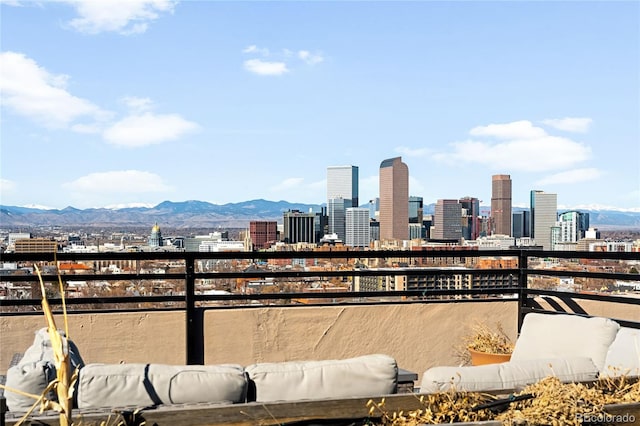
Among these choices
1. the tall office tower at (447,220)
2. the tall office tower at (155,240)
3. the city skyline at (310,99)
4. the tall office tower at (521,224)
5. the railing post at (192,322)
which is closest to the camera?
the railing post at (192,322)

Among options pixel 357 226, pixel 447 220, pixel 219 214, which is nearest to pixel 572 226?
pixel 447 220

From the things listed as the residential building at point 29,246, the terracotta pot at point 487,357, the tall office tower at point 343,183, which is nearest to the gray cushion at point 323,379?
the terracotta pot at point 487,357

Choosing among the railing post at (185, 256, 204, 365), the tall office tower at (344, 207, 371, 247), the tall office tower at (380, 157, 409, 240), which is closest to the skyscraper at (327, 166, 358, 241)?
the tall office tower at (344, 207, 371, 247)

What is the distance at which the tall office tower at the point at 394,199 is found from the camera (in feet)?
102

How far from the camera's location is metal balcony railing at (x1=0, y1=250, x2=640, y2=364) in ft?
16.5

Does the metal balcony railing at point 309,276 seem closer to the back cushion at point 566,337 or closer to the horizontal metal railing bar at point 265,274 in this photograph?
the horizontal metal railing bar at point 265,274

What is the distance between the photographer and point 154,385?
192 centimetres

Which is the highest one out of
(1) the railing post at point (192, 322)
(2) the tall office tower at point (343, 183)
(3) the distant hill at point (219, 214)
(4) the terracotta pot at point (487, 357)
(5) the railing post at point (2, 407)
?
(2) the tall office tower at point (343, 183)

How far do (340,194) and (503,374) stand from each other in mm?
37202

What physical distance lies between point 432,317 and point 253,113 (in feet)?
136

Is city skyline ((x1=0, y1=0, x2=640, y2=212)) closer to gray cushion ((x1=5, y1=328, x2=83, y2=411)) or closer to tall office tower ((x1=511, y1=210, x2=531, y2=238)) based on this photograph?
→ tall office tower ((x1=511, y1=210, x2=531, y2=238))

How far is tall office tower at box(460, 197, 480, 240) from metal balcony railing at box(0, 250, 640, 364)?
2792cm

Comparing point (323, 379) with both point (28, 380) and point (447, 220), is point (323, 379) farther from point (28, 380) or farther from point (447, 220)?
point (447, 220)

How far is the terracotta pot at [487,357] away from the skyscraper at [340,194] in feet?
75.3
